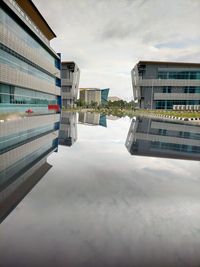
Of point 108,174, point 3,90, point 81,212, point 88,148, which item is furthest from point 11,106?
point 81,212

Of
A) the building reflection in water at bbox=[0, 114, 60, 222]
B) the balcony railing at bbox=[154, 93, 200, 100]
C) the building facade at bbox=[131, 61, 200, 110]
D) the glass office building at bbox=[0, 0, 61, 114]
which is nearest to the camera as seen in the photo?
the building reflection in water at bbox=[0, 114, 60, 222]

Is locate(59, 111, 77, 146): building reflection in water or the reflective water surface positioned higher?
locate(59, 111, 77, 146): building reflection in water

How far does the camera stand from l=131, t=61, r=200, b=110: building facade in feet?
232

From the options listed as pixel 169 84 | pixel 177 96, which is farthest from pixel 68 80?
pixel 177 96

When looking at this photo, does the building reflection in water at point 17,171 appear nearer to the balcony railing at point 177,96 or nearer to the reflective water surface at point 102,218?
the reflective water surface at point 102,218

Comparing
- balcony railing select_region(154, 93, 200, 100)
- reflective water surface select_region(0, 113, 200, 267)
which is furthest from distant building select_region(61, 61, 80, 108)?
reflective water surface select_region(0, 113, 200, 267)

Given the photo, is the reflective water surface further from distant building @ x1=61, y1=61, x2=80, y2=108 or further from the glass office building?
distant building @ x1=61, y1=61, x2=80, y2=108

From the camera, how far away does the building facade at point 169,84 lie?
70688mm

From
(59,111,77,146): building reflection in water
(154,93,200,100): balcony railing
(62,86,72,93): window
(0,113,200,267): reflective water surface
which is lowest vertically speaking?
(0,113,200,267): reflective water surface

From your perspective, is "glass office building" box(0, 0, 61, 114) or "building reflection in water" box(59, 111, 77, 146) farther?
"glass office building" box(0, 0, 61, 114)

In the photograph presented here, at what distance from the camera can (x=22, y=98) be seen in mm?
32375

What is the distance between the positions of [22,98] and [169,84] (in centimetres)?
5621

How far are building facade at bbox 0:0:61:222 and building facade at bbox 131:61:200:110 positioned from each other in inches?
1421

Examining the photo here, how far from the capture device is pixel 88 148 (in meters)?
13.0
